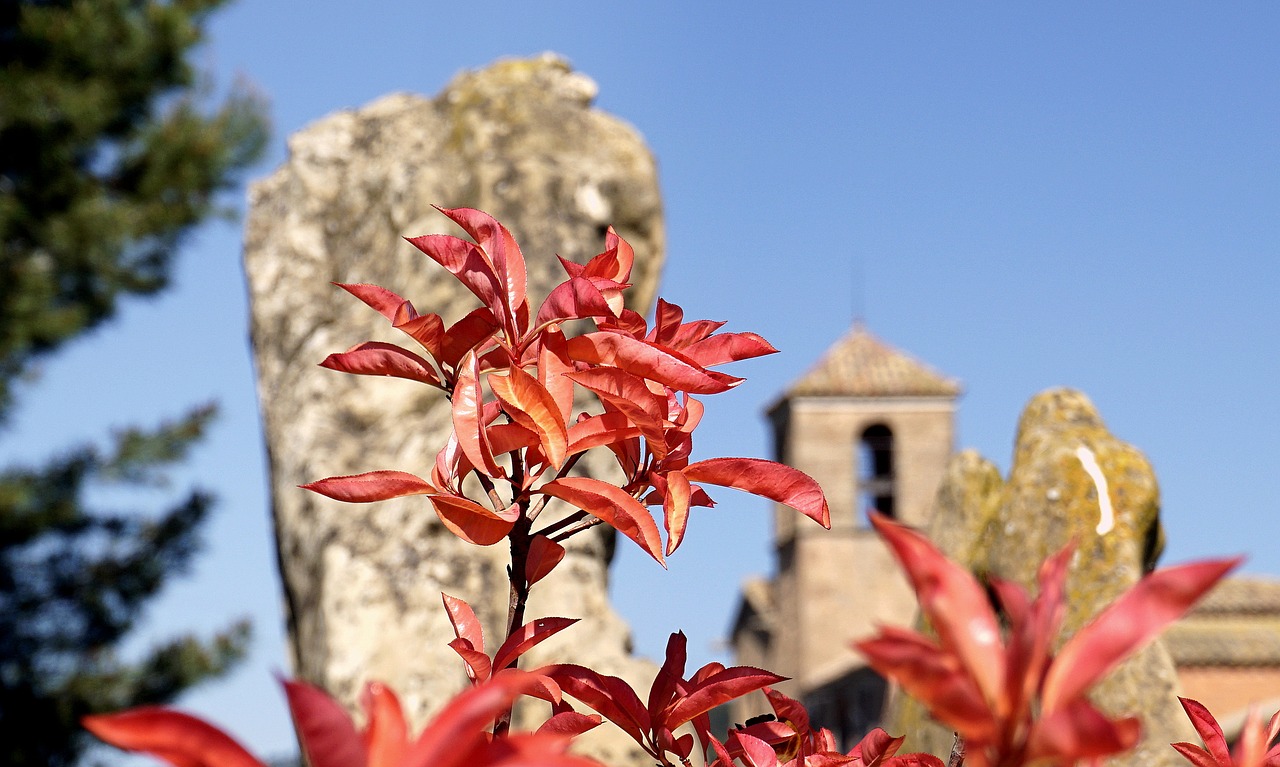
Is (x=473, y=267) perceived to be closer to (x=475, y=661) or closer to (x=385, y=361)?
(x=385, y=361)

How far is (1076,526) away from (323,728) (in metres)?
2.22

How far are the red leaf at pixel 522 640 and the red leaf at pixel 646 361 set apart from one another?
160mm

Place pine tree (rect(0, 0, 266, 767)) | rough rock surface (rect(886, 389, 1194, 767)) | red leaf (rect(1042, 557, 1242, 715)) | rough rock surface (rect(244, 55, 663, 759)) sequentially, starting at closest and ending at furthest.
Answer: red leaf (rect(1042, 557, 1242, 715))
rough rock surface (rect(886, 389, 1194, 767))
rough rock surface (rect(244, 55, 663, 759))
pine tree (rect(0, 0, 266, 767))

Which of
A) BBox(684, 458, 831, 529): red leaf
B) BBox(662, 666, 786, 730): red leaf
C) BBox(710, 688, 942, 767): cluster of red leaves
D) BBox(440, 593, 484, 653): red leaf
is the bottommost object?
BBox(710, 688, 942, 767): cluster of red leaves

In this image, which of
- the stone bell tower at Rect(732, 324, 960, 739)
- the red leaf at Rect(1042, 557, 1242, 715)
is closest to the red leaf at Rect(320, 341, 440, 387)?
the red leaf at Rect(1042, 557, 1242, 715)

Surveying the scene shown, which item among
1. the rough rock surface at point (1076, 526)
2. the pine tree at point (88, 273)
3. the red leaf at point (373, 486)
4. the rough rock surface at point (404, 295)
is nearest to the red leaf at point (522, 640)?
the red leaf at point (373, 486)

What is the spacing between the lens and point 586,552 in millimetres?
3334

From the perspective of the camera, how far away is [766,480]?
0.80 meters

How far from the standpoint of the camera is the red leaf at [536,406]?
2.40 ft

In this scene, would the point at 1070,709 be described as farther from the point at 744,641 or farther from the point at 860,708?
the point at 744,641

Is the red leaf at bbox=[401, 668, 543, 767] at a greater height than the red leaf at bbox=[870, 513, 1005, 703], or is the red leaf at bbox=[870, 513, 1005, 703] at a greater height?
the red leaf at bbox=[870, 513, 1005, 703]

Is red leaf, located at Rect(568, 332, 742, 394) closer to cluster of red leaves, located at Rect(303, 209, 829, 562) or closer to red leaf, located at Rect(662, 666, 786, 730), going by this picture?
cluster of red leaves, located at Rect(303, 209, 829, 562)

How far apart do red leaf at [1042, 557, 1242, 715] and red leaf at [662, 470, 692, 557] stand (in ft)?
1.12

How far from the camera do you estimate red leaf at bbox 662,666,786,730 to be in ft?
2.60
